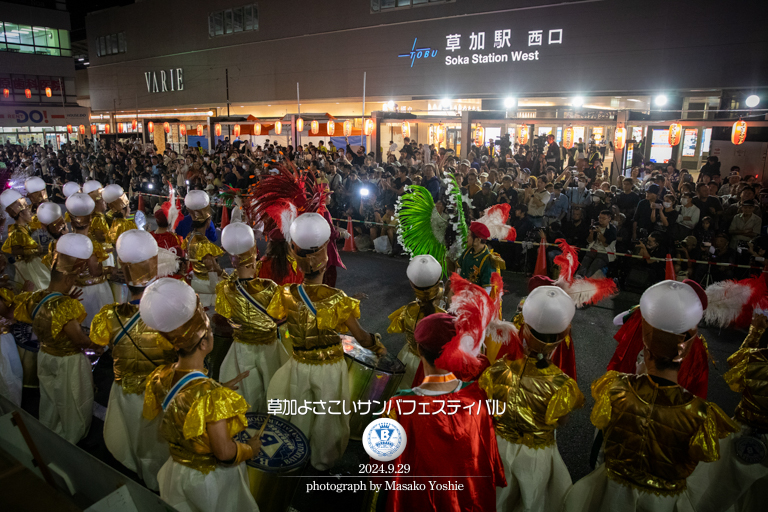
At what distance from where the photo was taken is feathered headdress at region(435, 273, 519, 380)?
200 centimetres

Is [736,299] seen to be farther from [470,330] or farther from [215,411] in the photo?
[215,411]

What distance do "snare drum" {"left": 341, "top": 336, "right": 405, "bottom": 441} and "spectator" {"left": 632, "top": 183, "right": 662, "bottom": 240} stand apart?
5.66 metres

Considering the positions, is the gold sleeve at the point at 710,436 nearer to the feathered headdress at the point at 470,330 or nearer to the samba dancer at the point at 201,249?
the feathered headdress at the point at 470,330

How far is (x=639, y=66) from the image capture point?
14.0 m

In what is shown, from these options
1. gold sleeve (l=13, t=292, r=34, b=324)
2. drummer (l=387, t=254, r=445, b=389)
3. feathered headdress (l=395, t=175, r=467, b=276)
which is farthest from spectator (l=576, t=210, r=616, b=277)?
gold sleeve (l=13, t=292, r=34, b=324)

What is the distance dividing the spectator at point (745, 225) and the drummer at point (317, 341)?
624cm

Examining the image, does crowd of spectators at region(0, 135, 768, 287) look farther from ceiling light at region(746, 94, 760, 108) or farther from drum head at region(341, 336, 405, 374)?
ceiling light at region(746, 94, 760, 108)

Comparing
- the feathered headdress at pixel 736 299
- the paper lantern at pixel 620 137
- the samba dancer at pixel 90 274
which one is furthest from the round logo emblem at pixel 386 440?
the paper lantern at pixel 620 137

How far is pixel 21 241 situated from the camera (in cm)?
541

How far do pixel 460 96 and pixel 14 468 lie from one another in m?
17.5

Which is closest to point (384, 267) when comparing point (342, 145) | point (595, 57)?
point (342, 145)

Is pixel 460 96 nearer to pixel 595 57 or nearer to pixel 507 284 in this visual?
pixel 595 57

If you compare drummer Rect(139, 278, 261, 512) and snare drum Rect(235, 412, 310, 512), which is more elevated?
drummer Rect(139, 278, 261, 512)

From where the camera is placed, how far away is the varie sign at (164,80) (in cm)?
2552
